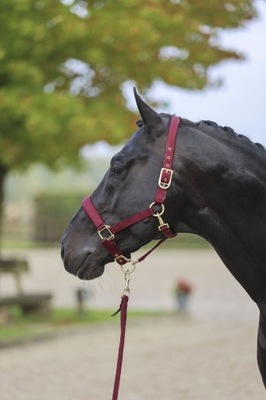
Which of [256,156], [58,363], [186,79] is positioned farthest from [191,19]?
[256,156]

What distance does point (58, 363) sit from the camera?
11008mm

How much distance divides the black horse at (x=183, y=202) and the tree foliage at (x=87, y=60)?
29.8ft

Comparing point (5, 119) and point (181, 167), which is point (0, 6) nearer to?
point (5, 119)

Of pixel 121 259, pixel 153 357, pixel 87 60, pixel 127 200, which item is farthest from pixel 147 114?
pixel 87 60

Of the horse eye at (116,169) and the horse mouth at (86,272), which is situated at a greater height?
the horse eye at (116,169)

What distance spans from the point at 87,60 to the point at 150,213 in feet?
34.4

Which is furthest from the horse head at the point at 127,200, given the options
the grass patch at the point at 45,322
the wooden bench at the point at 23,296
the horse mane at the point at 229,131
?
the wooden bench at the point at 23,296

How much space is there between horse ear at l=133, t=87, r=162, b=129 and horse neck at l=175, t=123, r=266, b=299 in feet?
0.41

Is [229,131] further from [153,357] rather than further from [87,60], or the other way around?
[87,60]

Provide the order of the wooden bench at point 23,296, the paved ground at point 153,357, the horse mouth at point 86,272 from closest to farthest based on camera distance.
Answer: the horse mouth at point 86,272 → the paved ground at point 153,357 → the wooden bench at point 23,296

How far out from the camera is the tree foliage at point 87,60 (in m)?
13.2

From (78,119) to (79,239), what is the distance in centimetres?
994

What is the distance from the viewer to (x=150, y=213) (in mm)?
3801

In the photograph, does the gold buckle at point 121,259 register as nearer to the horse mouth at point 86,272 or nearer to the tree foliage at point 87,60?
the horse mouth at point 86,272
